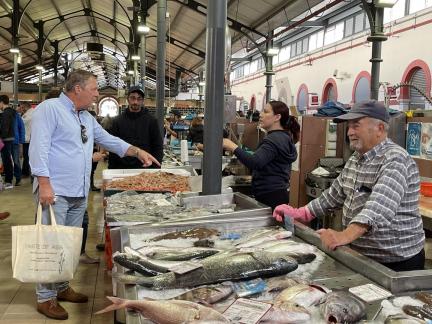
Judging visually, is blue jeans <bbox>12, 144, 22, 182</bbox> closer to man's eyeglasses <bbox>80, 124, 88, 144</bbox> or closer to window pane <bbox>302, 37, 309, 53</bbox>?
man's eyeglasses <bbox>80, 124, 88, 144</bbox>

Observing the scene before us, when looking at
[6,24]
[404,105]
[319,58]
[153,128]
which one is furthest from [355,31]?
[6,24]

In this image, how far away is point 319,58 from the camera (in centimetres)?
1738

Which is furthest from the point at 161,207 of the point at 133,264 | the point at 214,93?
the point at 133,264

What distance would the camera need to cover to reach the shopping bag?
3.03 meters

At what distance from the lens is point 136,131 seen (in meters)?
5.45

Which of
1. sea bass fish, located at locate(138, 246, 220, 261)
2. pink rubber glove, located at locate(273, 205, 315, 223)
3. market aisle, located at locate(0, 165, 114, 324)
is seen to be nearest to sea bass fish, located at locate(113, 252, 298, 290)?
sea bass fish, located at locate(138, 246, 220, 261)

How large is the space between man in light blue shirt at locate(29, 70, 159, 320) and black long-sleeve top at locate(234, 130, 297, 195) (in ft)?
3.79

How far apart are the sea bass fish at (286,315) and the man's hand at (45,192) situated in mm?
2095

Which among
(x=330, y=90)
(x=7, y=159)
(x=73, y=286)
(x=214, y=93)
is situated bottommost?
(x=73, y=286)

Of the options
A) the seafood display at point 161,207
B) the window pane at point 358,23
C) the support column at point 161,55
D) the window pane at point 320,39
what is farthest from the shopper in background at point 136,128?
the window pane at point 320,39

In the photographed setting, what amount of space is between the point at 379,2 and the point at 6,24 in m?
15.6

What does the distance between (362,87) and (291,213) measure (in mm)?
12563

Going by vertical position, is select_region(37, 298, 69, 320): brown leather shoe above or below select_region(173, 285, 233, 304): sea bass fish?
below

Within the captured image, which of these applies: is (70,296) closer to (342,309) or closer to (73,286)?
(73,286)
